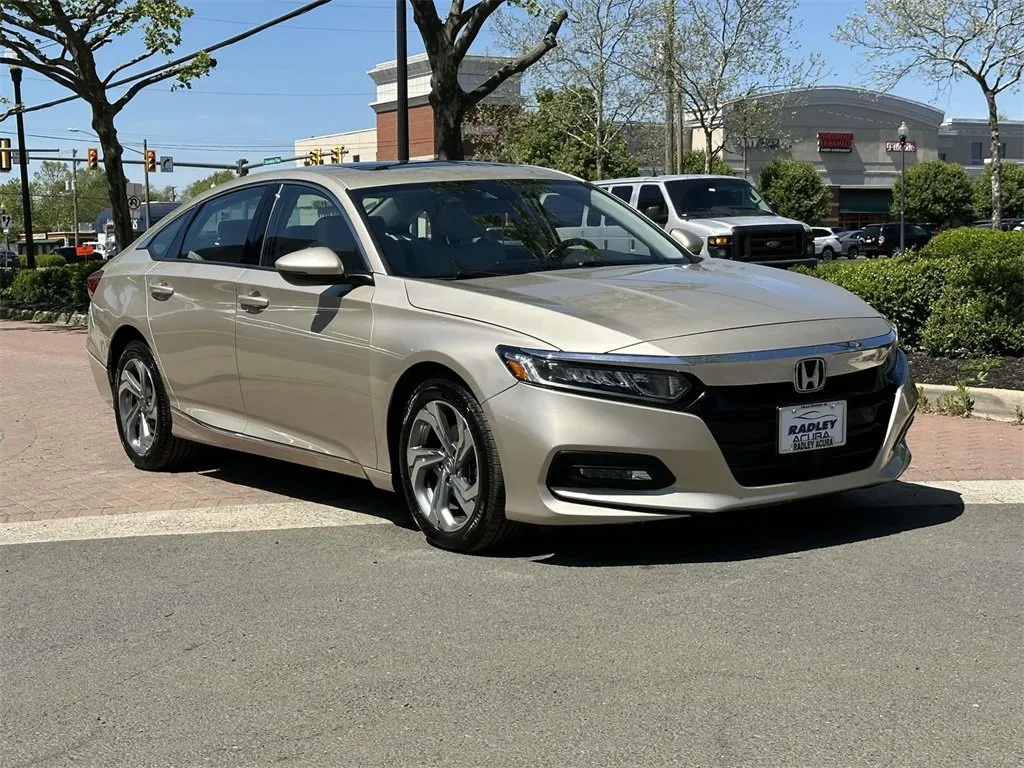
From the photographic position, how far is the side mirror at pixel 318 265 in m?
5.64

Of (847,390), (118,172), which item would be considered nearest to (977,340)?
(847,390)

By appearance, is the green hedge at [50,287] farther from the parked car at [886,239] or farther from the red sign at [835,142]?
the red sign at [835,142]

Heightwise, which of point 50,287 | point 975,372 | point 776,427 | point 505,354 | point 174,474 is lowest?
point 174,474

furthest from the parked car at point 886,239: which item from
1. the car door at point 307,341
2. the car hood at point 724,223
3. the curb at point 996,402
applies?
the car door at point 307,341

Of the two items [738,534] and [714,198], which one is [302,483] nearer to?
[738,534]

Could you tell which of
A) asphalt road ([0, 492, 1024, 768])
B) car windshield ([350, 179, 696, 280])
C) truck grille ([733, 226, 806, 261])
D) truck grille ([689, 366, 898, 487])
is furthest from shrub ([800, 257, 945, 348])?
truck grille ([733, 226, 806, 261])

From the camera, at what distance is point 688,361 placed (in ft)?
15.7

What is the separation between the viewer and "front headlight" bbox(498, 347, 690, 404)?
4.79 m

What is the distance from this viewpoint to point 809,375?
500cm

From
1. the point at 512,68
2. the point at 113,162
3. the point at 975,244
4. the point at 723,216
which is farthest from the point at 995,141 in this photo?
the point at 975,244

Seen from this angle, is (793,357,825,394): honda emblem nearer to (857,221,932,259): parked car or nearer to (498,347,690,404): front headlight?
(498,347,690,404): front headlight

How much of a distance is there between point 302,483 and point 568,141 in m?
38.0

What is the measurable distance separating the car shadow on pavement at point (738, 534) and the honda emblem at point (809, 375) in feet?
1.98

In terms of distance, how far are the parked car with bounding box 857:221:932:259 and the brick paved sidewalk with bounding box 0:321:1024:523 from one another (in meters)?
41.8
